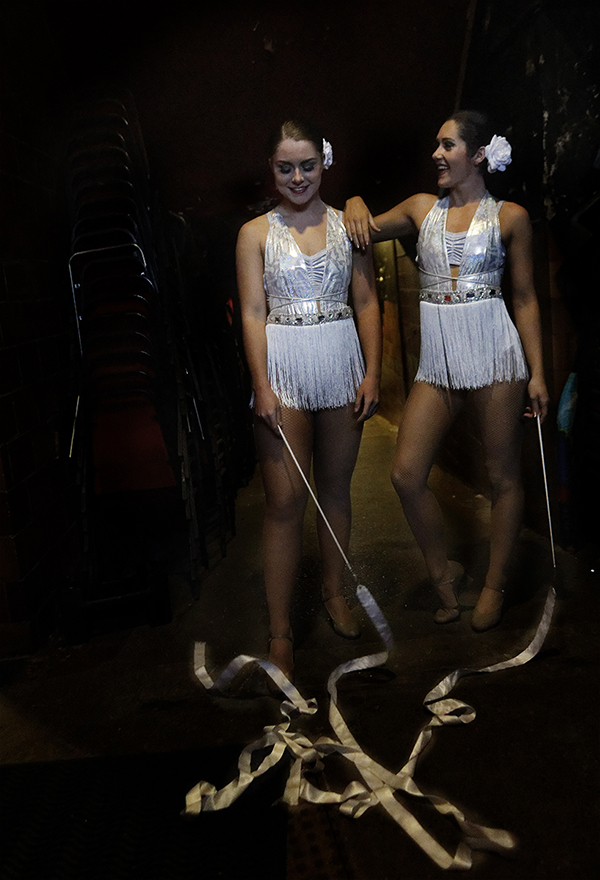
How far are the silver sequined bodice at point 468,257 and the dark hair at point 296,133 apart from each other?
1.61 feet

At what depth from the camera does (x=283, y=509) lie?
236cm

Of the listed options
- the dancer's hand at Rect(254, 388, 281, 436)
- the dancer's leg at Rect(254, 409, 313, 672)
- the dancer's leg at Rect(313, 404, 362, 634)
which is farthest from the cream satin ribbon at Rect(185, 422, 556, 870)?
the dancer's hand at Rect(254, 388, 281, 436)

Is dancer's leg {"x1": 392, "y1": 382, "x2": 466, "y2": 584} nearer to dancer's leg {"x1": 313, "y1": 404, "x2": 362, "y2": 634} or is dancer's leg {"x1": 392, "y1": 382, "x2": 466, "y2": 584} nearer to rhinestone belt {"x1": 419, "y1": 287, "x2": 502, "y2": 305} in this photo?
dancer's leg {"x1": 313, "y1": 404, "x2": 362, "y2": 634}

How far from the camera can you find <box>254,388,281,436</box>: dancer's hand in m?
2.27

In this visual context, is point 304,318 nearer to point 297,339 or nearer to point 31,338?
point 297,339

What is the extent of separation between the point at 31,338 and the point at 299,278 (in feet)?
4.46

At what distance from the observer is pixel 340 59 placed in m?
2.79

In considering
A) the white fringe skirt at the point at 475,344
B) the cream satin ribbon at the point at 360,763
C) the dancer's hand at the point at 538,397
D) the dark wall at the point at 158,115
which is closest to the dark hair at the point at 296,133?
the white fringe skirt at the point at 475,344

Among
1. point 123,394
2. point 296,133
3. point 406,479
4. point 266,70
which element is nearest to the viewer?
Result: point 296,133

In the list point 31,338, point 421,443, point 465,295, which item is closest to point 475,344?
point 465,295

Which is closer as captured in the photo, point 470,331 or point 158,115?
point 470,331

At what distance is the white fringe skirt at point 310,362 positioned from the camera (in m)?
2.30

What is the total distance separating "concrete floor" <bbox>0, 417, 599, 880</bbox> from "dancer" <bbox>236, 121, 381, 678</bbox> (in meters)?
0.33

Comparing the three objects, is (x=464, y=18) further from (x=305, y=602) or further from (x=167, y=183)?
(x=305, y=602)
